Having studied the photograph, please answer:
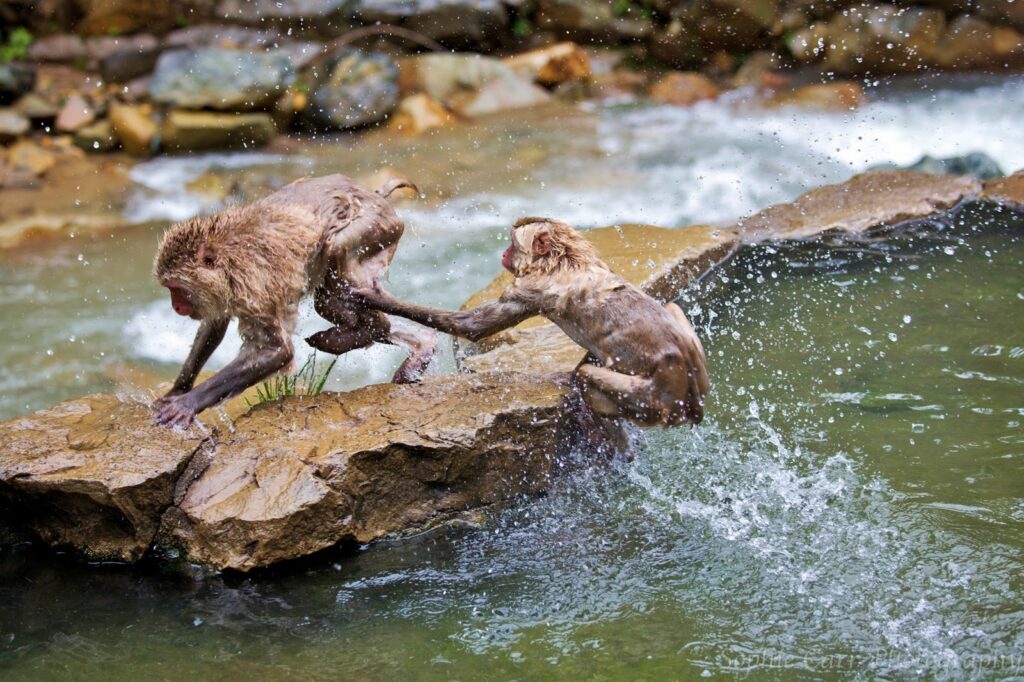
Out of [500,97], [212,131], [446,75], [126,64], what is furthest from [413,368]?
[126,64]

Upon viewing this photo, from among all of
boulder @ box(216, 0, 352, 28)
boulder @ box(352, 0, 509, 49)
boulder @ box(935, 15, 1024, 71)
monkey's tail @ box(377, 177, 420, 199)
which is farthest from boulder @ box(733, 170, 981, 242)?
boulder @ box(216, 0, 352, 28)

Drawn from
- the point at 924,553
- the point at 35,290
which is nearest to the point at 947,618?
the point at 924,553

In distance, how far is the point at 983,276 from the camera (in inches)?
285

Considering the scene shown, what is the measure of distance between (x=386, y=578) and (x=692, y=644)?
1.39 m

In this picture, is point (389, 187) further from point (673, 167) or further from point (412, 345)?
point (673, 167)

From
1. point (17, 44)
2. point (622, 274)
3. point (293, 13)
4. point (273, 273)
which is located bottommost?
point (622, 274)

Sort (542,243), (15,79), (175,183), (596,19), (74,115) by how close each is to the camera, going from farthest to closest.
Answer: (596,19) < (15,79) < (74,115) < (175,183) < (542,243)

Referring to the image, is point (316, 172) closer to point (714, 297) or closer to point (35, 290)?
point (35, 290)

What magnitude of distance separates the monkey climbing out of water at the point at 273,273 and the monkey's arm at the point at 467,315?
0.36 metres

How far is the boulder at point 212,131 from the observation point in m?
11.6

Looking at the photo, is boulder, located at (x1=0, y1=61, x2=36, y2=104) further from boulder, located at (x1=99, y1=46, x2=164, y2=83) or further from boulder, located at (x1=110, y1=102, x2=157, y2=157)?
boulder, located at (x1=110, y1=102, x2=157, y2=157)

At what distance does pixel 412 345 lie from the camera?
5406 mm

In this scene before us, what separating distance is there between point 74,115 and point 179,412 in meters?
8.65

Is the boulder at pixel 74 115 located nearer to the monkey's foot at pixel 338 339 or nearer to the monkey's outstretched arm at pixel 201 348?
the monkey's outstretched arm at pixel 201 348
